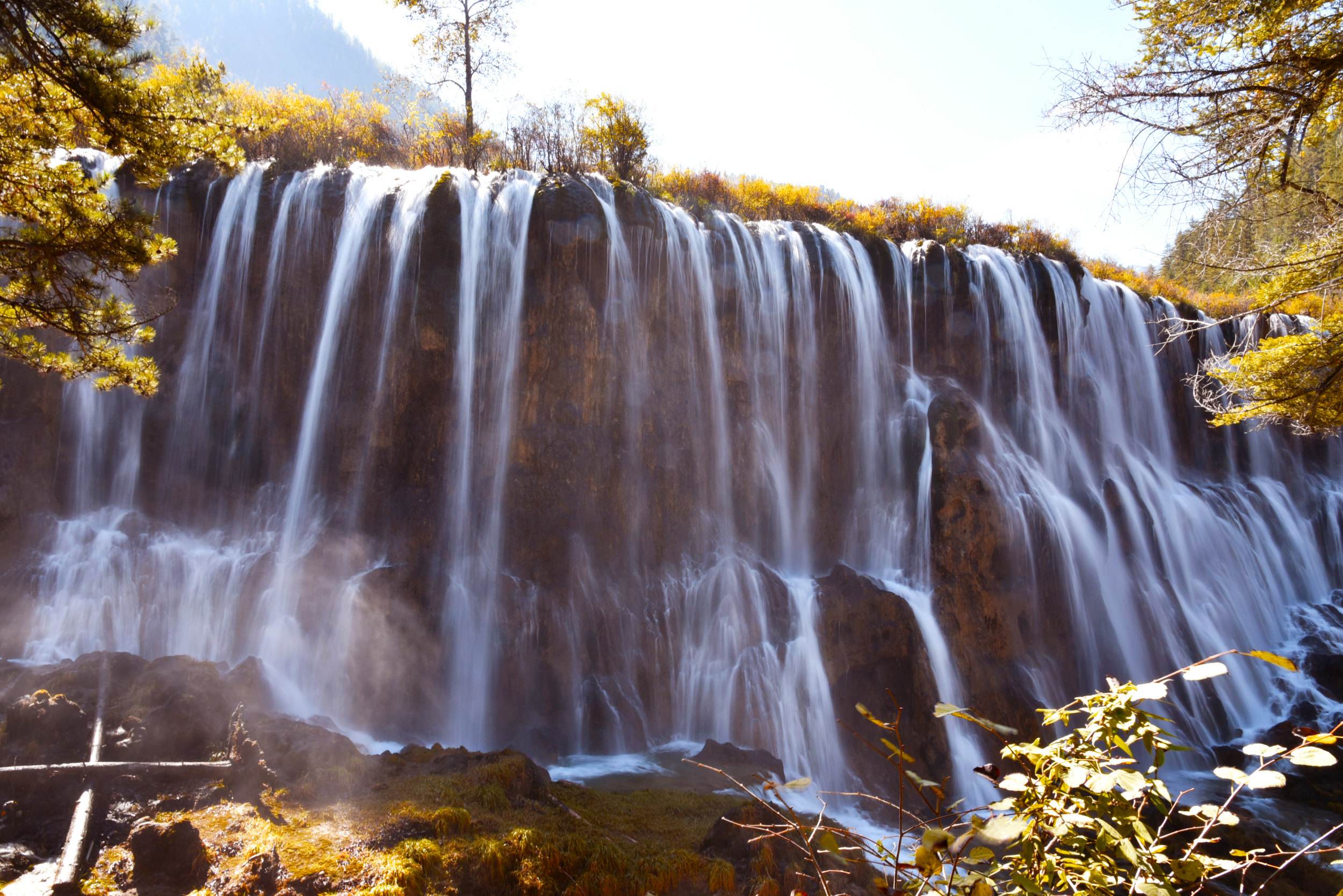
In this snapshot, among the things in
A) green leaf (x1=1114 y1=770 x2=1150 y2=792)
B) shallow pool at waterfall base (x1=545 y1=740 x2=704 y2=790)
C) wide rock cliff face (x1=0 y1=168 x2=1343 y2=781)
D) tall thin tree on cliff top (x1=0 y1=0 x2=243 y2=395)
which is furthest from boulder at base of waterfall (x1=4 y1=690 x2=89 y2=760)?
green leaf (x1=1114 y1=770 x2=1150 y2=792)

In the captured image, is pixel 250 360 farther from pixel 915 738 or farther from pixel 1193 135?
pixel 1193 135

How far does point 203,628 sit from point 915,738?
10.5m

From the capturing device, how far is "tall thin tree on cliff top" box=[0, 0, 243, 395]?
189 inches

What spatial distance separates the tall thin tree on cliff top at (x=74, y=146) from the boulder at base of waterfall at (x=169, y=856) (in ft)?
12.3

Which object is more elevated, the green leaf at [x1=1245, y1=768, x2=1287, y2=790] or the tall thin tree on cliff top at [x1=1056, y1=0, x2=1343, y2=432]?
the tall thin tree on cliff top at [x1=1056, y1=0, x2=1343, y2=432]

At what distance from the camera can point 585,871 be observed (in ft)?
14.6

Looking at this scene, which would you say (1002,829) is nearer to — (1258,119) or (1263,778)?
(1263,778)

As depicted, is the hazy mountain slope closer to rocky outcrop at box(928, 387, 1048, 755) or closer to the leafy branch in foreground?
rocky outcrop at box(928, 387, 1048, 755)

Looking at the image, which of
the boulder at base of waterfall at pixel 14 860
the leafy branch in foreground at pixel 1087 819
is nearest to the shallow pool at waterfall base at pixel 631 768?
the boulder at base of waterfall at pixel 14 860

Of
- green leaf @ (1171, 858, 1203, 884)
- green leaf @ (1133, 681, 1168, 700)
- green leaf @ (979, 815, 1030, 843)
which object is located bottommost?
green leaf @ (1171, 858, 1203, 884)

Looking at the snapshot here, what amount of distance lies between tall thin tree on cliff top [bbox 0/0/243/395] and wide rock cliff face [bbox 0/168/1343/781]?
5576mm

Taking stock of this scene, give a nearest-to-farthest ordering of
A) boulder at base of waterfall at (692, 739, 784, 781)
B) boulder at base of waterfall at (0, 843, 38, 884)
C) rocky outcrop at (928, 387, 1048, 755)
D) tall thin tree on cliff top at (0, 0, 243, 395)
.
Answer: boulder at base of waterfall at (0, 843, 38, 884) → tall thin tree on cliff top at (0, 0, 243, 395) → boulder at base of waterfall at (692, 739, 784, 781) → rocky outcrop at (928, 387, 1048, 755)

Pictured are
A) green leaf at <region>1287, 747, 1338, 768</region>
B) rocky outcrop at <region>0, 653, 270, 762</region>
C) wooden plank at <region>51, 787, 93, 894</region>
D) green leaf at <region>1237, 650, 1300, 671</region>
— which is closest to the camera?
green leaf at <region>1237, 650, 1300, 671</region>

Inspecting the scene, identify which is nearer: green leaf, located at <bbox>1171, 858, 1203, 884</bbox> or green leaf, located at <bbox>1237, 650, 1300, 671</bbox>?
green leaf, located at <bbox>1237, 650, 1300, 671</bbox>
